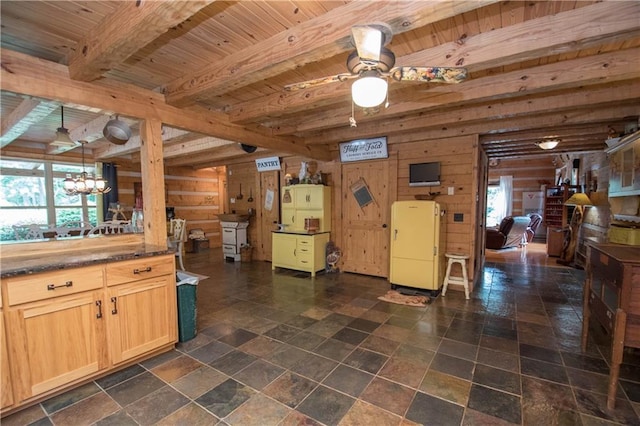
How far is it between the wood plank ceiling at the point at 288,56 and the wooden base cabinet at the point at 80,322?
143 centimetres

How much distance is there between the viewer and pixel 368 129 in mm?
4414

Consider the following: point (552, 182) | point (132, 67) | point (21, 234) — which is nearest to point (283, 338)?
point (132, 67)

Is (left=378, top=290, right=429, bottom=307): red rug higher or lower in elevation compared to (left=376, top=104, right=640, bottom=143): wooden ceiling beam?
lower

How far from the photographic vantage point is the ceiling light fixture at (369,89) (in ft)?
5.45

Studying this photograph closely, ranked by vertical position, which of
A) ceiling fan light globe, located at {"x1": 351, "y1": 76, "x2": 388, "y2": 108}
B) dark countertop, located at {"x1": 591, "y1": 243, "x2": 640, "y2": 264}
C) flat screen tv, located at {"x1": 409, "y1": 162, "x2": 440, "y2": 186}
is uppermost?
ceiling fan light globe, located at {"x1": 351, "y1": 76, "x2": 388, "y2": 108}

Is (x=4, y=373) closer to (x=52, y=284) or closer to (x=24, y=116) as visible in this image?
(x=52, y=284)

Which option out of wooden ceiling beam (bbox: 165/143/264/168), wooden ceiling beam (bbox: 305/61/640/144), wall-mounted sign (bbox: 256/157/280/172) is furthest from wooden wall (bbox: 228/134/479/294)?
wooden ceiling beam (bbox: 165/143/264/168)

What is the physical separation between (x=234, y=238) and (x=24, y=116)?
394 cm

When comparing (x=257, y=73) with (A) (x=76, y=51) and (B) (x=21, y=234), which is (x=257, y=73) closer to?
(A) (x=76, y=51)

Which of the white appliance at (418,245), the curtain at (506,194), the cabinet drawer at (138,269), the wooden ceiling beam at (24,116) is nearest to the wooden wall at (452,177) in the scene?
the white appliance at (418,245)

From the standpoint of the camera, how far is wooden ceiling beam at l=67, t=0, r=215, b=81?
1.45 m

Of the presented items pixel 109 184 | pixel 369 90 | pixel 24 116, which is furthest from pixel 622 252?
pixel 109 184

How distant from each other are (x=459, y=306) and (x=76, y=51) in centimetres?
471

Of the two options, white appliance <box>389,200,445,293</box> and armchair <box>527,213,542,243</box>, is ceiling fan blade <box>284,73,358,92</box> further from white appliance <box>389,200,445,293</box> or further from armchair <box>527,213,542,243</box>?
armchair <box>527,213,542,243</box>
